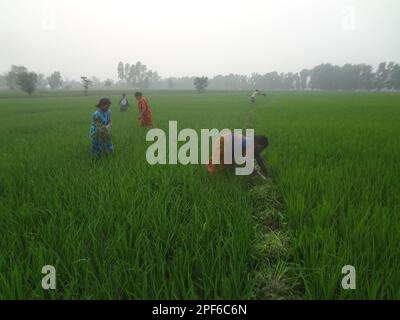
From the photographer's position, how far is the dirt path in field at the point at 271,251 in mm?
1561

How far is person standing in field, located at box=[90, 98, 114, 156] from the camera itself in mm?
4129

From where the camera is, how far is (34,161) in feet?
12.5

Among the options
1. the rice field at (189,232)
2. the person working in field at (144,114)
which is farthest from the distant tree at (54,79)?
the rice field at (189,232)

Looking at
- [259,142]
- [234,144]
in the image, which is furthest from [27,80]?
[259,142]

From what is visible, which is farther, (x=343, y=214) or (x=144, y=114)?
(x=144, y=114)

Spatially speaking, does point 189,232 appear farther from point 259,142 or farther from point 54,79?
point 54,79

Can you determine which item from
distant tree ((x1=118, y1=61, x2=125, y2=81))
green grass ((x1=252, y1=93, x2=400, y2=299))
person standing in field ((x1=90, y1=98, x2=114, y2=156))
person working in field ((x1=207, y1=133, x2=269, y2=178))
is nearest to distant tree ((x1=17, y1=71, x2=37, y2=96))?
person standing in field ((x1=90, y1=98, x2=114, y2=156))

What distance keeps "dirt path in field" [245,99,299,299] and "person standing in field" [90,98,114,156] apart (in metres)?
2.65

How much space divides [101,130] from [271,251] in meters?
3.32

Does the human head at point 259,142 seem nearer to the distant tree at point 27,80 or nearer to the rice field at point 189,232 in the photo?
the rice field at point 189,232

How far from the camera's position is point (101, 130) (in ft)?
13.8

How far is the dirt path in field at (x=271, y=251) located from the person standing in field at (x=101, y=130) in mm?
2654

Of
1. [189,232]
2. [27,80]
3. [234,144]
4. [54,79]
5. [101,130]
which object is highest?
[54,79]
